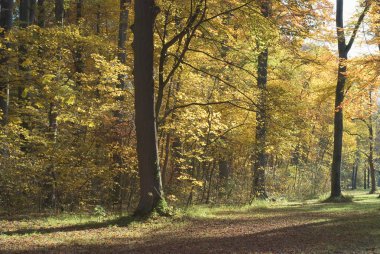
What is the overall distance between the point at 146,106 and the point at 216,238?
3876 millimetres

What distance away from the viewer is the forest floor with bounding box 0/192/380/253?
6.60 metres

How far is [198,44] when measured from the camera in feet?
42.0

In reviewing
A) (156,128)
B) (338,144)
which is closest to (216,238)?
(156,128)

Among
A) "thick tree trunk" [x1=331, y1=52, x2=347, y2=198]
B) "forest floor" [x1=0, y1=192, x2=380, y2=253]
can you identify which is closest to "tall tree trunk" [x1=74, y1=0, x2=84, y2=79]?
"forest floor" [x1=0, y1=192, x2=380, y2=253]

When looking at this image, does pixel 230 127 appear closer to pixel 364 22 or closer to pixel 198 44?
pixel 198 44

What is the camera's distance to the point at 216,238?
25.3ft

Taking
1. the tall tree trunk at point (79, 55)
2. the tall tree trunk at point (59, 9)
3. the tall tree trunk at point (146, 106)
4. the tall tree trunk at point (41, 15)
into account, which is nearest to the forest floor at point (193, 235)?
the tall tree trunk at point (146, 106)

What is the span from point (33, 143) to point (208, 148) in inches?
254

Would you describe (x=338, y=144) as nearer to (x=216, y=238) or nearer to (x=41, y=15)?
(x=216, y=238)

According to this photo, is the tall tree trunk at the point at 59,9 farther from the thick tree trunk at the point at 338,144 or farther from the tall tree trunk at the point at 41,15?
the thick tree trunk at the point at 338,144

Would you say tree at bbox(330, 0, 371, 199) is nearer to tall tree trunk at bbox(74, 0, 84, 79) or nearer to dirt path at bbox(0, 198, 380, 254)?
dirt path at bbox(0, 198, 380, 254)

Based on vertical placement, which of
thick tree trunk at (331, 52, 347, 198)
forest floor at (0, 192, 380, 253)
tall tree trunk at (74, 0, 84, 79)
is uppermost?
tall tree trunk at (74, 0, 84, 79)

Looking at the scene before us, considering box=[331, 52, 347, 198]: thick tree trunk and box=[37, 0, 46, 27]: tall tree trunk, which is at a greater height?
box=[37, 0, 46, 27]: tall tree trunk

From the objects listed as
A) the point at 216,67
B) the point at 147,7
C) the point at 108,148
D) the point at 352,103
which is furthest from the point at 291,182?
the point at 147,7
